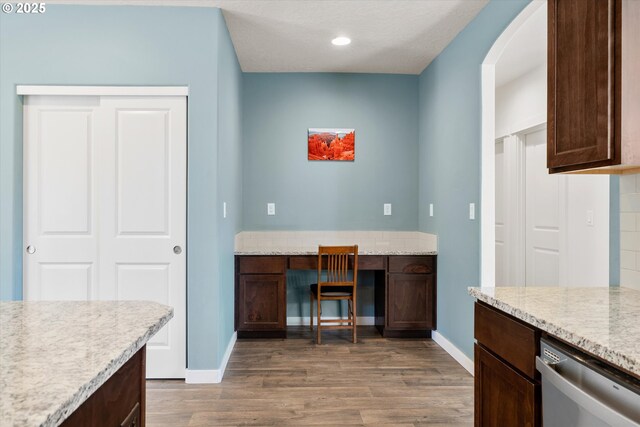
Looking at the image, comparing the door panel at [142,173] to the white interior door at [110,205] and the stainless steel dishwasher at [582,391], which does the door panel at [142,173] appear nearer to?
the white interior door at [110,205]

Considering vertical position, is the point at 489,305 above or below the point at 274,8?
below

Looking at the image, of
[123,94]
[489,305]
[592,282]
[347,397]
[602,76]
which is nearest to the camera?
[602,76]

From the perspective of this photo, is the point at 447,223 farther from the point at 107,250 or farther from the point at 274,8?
the point at 107,250

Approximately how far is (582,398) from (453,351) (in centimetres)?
248

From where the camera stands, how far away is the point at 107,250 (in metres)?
2.96

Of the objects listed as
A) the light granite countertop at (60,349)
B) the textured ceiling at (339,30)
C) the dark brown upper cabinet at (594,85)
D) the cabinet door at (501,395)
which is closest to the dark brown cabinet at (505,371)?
the cabinet door at (501,395)

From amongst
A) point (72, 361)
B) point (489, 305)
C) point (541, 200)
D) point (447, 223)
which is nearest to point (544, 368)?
point (489, 305)

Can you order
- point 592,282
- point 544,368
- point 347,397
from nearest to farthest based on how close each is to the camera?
1. point 544,368
2. point 347,397
3. point 592,282

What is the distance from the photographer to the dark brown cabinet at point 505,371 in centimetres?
137

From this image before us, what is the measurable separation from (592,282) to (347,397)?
7.29ft

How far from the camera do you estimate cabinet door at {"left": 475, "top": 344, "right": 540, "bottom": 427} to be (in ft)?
4.50

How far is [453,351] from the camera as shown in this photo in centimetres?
345

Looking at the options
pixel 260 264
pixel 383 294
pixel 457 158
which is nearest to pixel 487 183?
pixel 457 158

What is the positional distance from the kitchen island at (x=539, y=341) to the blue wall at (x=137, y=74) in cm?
185
